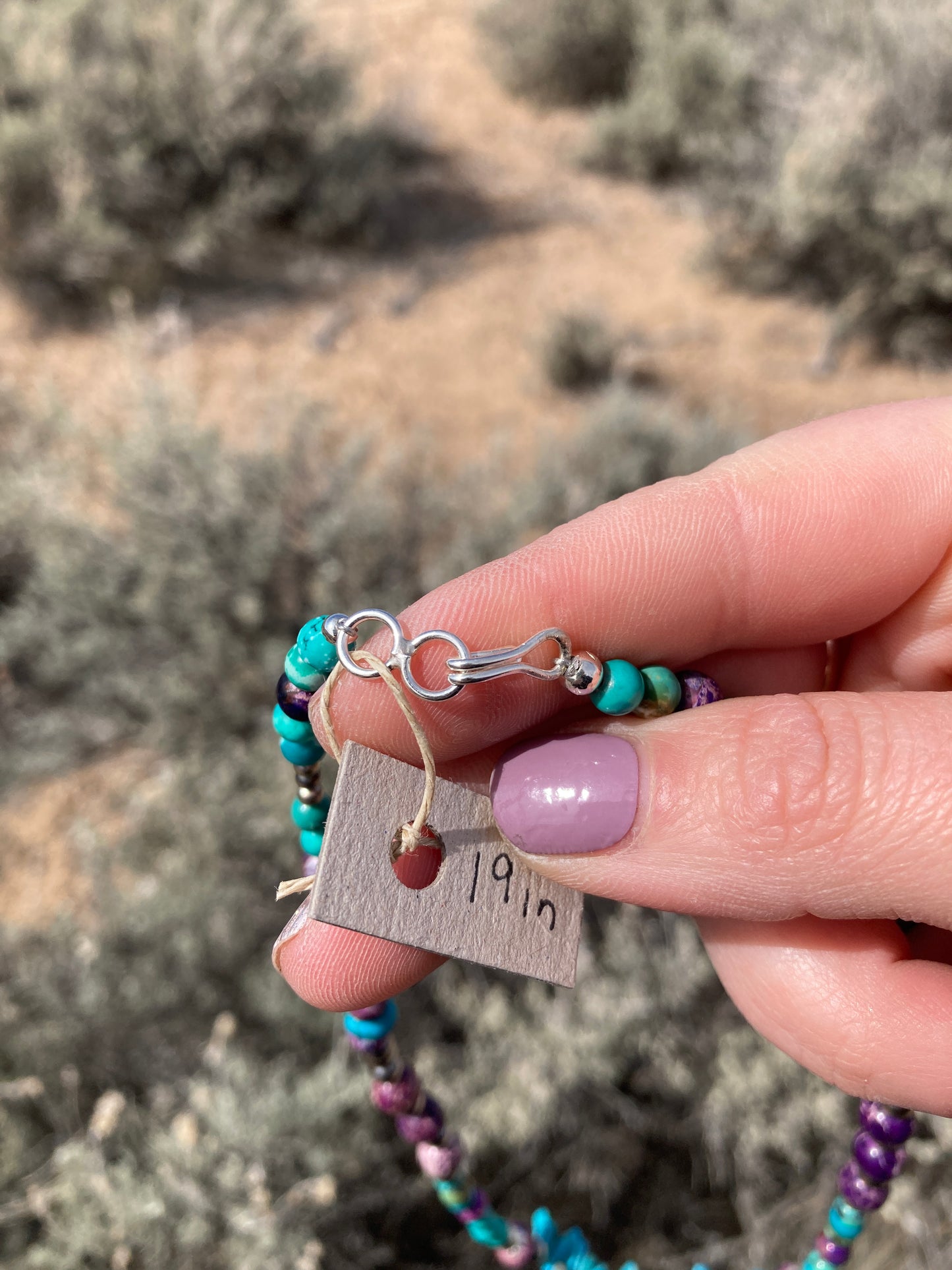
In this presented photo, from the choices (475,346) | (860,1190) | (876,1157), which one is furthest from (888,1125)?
(475,346)

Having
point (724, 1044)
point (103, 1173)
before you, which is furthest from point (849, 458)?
point (103, 1173)

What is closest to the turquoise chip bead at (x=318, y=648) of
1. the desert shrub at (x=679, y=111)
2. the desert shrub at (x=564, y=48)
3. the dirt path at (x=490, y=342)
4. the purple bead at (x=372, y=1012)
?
the purple bead at (x=372, y=1012)

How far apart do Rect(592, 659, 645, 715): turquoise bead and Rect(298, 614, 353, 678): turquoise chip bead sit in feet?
1.27

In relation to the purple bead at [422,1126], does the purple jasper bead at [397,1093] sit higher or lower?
higher

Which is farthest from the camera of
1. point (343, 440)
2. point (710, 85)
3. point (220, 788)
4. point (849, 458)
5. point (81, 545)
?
point (710, 85)

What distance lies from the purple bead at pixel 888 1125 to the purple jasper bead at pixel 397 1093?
2.72 feet

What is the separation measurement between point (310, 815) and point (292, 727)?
0.77ft

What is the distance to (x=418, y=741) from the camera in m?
1.17

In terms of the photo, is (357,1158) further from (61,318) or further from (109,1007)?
(61,318)

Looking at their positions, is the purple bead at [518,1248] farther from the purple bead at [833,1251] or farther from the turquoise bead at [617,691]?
the turquoise bead at [617,691]

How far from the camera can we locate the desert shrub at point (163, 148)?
479 centimetres

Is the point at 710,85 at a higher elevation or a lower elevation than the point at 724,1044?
higher

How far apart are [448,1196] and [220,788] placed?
1431mm

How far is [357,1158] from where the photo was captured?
6.83ft
